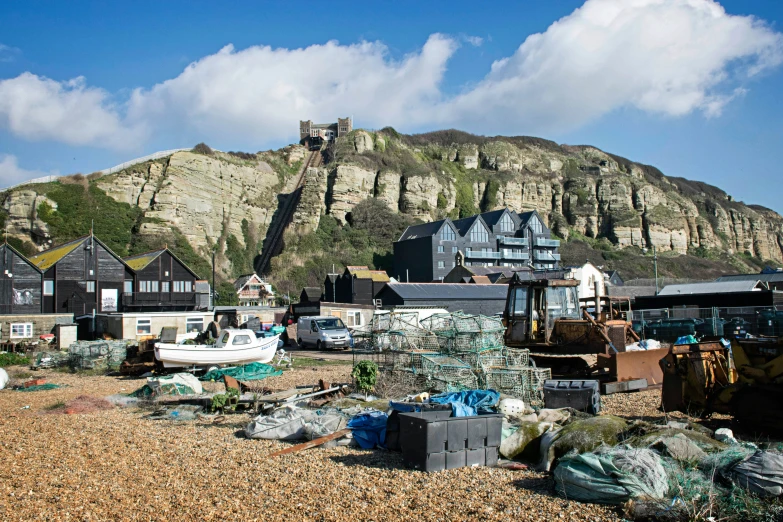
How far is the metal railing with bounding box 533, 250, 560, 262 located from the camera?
276 feet

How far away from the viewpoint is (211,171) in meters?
81.4

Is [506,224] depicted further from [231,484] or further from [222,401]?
[231,484]

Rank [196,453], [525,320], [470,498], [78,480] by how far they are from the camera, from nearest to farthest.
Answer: [470,498]
[78,480]
[196,453]
[525,320]

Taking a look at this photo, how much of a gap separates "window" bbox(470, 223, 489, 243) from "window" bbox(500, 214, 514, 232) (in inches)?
167

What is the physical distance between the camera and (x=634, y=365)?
13617 mm

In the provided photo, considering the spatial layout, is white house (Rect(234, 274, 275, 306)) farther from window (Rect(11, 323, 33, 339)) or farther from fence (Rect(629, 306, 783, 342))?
fence (Rect(629, 306, 783, 342))

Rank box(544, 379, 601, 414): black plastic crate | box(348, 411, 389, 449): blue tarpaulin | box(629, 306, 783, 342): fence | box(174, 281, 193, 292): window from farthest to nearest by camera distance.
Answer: box(174, 281, 193, 292): window → box(629, 306, 783, 342): fence → box(544, 379, 601, 414): black plastic crate → box(348, 411, 389, 449): blue tarpaulin

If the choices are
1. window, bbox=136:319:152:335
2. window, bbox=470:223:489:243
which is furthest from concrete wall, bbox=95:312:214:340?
window, bbox=470:223:489:243

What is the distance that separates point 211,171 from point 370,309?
161 ft

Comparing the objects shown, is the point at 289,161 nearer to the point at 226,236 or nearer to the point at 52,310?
the point at 226,236

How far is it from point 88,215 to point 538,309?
62.8 metres

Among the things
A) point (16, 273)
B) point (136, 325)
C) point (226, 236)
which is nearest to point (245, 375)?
point (136, 325)

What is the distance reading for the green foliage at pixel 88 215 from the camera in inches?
2485


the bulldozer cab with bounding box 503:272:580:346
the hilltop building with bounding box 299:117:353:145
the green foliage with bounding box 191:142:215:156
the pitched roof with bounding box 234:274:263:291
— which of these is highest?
the hilltop building with bounding box 299:117:353:145
